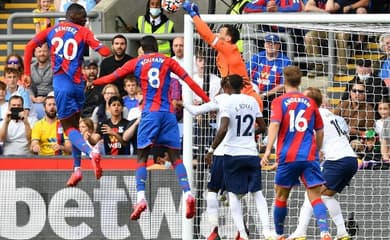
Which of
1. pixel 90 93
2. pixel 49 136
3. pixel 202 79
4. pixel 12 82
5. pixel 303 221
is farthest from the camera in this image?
pixel 12 82

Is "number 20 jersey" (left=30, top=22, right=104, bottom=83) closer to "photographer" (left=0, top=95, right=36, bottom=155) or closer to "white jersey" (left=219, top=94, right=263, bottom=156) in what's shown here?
"white jersey" (left=219, top=94, right=263, bottom=156)

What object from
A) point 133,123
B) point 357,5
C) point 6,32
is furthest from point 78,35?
point 6,32

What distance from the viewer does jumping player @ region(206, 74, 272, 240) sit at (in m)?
19.2

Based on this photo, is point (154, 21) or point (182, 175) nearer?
point (182, 175)

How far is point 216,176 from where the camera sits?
64.8 feet

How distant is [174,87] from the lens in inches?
800

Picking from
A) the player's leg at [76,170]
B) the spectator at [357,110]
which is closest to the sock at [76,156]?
the player's leg at [76,170]

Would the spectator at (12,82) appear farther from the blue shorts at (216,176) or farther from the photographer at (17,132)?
the blue shorts at (216,176)

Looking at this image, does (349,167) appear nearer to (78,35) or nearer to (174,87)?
(174,87)

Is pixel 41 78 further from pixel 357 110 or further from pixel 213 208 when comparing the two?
pixel 357 110

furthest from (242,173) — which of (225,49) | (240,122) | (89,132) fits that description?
(89,132)

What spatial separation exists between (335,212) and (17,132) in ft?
15.8

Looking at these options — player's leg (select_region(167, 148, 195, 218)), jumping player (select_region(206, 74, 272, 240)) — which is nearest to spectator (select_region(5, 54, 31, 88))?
player's leg (select_region(167, 148, 195, 218))

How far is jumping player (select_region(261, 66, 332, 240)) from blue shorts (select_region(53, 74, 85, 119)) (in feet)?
8.08
